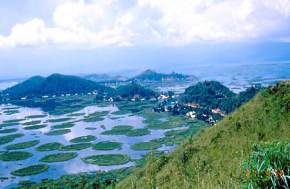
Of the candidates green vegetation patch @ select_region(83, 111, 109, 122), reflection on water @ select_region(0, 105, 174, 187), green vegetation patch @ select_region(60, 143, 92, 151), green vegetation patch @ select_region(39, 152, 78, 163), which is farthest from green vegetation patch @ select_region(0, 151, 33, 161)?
green vegetation patch @ select_region(83, 111, 109, 122)

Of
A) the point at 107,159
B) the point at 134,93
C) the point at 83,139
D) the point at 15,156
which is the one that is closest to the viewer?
the point at 107,159

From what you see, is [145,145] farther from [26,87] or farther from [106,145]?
[26,87]

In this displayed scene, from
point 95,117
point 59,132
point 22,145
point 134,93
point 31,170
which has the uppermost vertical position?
point 134,93

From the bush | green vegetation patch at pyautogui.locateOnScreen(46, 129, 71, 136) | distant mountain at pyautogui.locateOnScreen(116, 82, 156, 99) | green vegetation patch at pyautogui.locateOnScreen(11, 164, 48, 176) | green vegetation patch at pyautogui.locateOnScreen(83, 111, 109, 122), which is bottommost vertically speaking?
green vegetation patch at pyautogui.locateOnScreen(11, 164, 48, 176)

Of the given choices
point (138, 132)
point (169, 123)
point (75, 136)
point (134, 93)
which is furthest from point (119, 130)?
point (134, 93)

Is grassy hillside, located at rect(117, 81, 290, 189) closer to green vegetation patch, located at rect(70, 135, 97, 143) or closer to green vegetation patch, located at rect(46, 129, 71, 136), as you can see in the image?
green vegetation patch, located at rect(70, 135, 97, 143)

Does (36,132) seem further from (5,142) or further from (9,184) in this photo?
(9,184)

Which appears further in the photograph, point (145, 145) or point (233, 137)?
point (145, 145)
